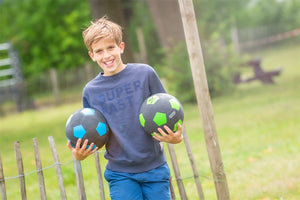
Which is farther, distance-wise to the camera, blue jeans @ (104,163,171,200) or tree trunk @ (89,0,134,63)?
tree trunk @ (89,0,134,63)

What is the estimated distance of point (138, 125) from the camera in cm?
350

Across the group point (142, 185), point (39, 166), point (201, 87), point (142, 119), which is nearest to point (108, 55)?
point (142, 119)

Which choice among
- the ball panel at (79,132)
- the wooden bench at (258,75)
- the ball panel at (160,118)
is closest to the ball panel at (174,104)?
the ball panel at (160,118)

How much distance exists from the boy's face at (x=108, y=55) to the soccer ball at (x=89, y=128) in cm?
37

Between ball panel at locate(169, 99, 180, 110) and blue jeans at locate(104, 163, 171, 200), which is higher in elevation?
ball panel at locate(169, 99, 180, 110)

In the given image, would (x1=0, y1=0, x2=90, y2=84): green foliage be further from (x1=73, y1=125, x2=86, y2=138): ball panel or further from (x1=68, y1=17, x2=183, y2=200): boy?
(x1=73, y1=125, x2=86, y2=138): ball panel

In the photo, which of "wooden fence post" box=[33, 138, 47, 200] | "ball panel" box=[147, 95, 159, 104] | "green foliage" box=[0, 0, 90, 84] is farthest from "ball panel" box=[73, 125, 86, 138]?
"green foliage" box=[0, 0, 90, 84]

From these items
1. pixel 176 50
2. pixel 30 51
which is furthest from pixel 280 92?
pixel 30 51

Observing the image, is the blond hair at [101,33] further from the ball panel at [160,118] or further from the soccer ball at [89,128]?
the ball panel at [160,118]

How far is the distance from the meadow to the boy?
1.26 m

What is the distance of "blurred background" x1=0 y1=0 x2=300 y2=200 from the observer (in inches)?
256

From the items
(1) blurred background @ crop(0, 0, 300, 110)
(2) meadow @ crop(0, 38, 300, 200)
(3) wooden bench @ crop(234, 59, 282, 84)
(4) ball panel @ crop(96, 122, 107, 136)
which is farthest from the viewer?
(1) blurred background @ crop(0, 0, 300, 110)

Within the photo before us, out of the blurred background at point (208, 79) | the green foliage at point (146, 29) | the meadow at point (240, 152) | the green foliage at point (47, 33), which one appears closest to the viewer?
the meadow at point (240, 152)

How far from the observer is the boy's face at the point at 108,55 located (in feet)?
11.6
